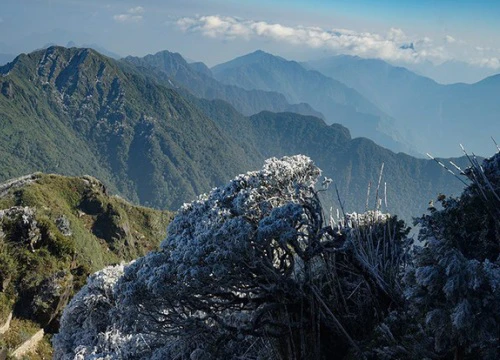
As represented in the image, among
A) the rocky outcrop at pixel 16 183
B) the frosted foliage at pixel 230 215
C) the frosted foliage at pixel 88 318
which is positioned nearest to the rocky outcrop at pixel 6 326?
the frosted foliage at pixel 88 318

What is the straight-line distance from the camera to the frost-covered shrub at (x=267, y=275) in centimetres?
984

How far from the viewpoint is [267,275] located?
33.4ft

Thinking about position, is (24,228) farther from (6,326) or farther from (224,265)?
(224,265)

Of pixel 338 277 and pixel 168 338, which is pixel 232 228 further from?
pixel 168 338

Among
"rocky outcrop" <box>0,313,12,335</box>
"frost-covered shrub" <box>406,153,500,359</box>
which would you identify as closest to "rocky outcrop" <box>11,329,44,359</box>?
"rocky outcrop" <box>0,313,12,335</box>

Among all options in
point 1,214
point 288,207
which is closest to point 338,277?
point 288,207

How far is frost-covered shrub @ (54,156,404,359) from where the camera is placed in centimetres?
984

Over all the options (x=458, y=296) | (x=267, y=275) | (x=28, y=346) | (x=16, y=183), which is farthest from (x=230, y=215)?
(x=16, y=183)

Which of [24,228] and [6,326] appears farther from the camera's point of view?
[24,228]

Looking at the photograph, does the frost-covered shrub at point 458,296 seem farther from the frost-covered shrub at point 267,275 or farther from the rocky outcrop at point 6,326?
the rocky outcrop at point 6,326

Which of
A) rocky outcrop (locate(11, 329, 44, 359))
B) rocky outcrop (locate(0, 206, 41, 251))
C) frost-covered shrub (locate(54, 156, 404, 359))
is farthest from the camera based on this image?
rocky outcrop (locate(0, 206, 41, 251))

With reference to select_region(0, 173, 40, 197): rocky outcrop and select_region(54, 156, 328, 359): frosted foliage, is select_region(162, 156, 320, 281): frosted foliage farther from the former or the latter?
select_region(0, 173, 40, 197): rocky outcrop

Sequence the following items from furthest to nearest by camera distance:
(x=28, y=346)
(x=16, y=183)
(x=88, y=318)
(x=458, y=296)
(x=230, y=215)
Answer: (x=16, y=183) → (x=28, y=346) → (x=88, y=318) → (x=230, y=215) → (x=458, y=296)

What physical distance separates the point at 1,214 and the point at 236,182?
888 inches
